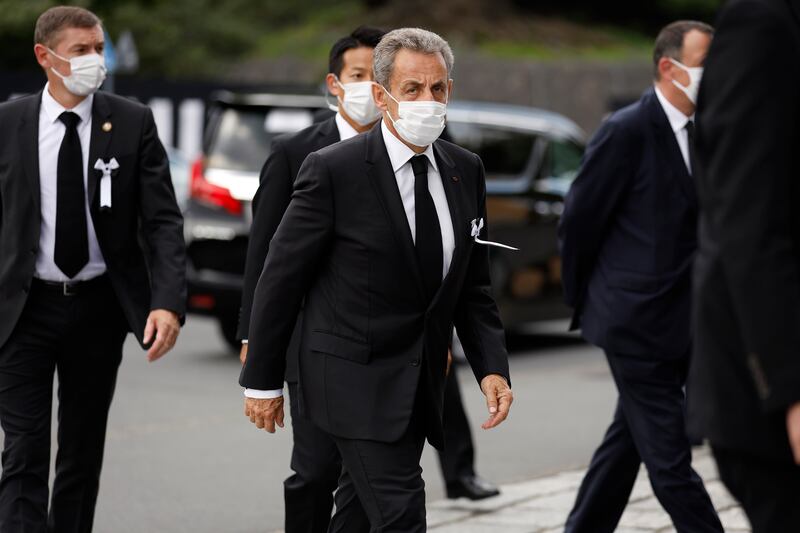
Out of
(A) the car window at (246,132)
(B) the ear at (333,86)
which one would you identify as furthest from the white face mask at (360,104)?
(A) the car window at (246,132)

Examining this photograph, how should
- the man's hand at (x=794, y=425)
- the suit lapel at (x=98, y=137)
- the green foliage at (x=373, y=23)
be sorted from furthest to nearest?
the green foliage at (x=373, y=23) → the suit lapel at (x=98, y=137) → the man's hand at (x=794, y=425)

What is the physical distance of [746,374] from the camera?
9.59ft

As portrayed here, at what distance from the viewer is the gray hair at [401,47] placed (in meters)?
4.45

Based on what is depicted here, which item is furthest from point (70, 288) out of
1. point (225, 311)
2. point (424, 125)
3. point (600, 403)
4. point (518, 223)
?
point (518, 223)

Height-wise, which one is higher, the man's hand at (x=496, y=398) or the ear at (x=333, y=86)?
the ear at (x=333, y=86)

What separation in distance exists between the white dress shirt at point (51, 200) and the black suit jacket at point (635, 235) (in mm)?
1689

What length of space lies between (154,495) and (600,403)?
4112mm

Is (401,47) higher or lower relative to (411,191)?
higher

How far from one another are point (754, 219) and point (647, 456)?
8.09 feet

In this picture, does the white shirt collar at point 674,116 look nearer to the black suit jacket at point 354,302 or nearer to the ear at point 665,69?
the ear at point 665,69

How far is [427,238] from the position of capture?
4.32 meters

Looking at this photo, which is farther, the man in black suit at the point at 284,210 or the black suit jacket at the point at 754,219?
the man in black suit at the point at 284,210

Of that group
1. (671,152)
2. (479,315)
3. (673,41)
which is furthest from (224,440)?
(479,315)

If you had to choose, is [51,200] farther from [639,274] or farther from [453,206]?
[639,274]
